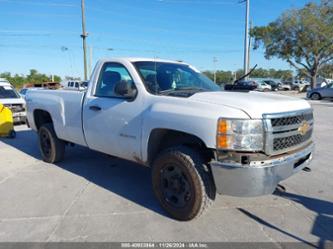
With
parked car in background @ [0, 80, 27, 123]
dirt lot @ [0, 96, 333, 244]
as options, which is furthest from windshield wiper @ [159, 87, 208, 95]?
parked car in background @ [0, 80, 27, 123]

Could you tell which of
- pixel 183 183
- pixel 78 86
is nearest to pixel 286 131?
pixel 183 183

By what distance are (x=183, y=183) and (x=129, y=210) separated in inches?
34.9

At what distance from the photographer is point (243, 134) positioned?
324cm

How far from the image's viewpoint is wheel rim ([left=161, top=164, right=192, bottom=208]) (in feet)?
12.4

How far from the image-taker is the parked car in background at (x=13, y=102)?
11570mm

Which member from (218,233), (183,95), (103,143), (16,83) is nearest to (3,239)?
(103,143)

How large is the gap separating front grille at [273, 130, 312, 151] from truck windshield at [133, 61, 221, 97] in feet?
3.99

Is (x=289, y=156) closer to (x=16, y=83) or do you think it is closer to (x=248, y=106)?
(x=248, y=106)

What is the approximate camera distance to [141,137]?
418 centimetres

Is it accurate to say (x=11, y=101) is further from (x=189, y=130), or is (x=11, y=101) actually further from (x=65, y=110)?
(x=189, y=130)

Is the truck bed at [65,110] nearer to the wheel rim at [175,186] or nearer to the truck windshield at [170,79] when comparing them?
the truck windshield at [170,79]

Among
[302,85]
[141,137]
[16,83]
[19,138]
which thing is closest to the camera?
[141,137]

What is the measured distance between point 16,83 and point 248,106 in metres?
61.9

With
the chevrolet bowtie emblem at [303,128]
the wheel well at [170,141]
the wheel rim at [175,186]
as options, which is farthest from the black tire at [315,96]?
the wheel rim at [175,186]
